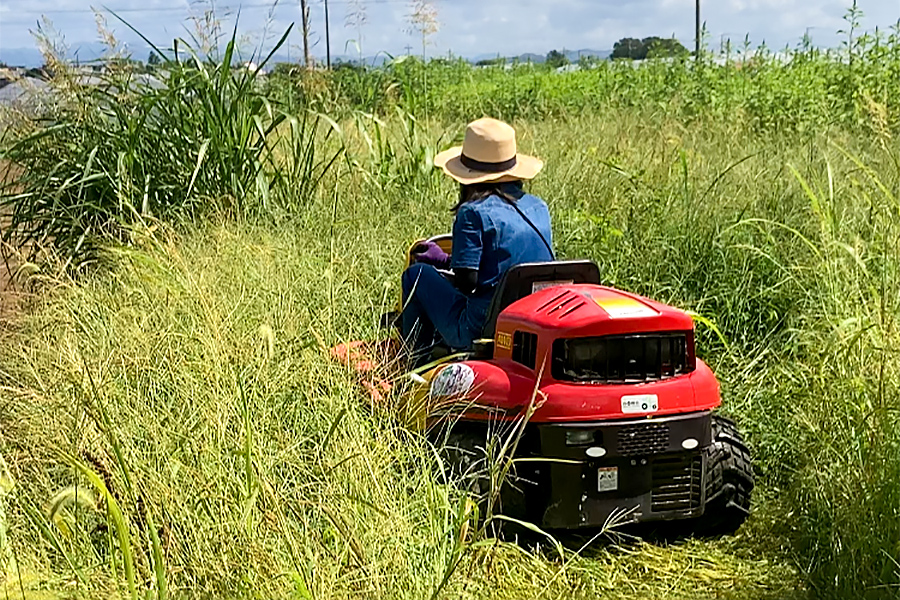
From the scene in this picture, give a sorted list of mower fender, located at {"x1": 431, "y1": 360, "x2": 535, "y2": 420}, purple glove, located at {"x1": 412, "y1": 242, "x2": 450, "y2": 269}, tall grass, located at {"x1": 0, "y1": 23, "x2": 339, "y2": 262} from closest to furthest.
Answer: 1. mower fender, located at {"x1": 431, "y1": 360, "x2": 535, "y2": 420}
2. purple glove, located at {"x1": 412, "y1": 242, "x2": 450, "y2": 269}
3. tall grass, located at {"x1": 0, "y1": 23, "x2": 339, "y2": 262}

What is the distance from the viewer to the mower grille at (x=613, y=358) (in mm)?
3002

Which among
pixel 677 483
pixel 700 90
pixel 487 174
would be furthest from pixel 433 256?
pixel 700 90

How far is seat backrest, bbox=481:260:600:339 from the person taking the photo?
133 inches

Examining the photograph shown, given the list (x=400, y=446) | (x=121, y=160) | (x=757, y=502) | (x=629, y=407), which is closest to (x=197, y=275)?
(x=121, y=160)

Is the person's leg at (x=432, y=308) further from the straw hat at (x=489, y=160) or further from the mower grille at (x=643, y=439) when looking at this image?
the mower grille at (x=643, y=439)

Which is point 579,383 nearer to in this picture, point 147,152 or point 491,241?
point 491,241

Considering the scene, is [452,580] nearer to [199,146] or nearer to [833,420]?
[833,420]

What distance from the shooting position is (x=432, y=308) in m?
3.89

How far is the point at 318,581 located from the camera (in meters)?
2.40

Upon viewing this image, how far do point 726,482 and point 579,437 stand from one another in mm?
608

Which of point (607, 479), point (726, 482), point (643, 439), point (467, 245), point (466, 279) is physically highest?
point (467, 245)

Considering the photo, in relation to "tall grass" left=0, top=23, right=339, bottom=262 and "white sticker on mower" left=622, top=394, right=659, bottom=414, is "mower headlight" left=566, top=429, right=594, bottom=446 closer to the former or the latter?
"white sticker on mower" left=622, top=394, right=659, bottom=414

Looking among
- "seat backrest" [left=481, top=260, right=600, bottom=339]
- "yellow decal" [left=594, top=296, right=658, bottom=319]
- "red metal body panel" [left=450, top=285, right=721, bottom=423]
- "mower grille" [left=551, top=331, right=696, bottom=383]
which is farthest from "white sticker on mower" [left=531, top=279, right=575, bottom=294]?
"mower grille" [left=551, top=331, right=696, bottom=383]

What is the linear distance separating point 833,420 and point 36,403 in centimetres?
238
